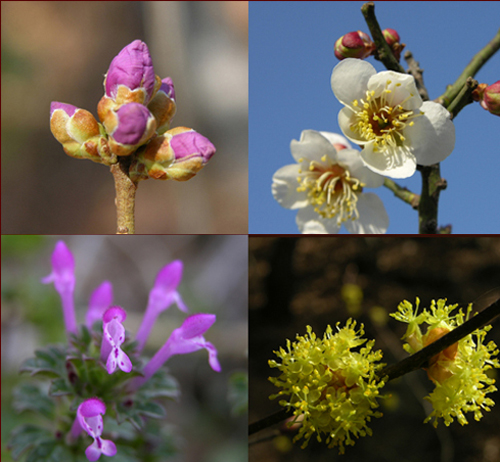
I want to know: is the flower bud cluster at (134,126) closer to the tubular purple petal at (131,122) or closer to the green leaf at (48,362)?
the tubular purple petal at (131,122)

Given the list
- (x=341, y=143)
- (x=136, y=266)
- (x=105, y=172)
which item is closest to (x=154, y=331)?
(x=136, y=266)

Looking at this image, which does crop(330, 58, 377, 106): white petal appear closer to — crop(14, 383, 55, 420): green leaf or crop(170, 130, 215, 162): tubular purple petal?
crop(170, 130, 215, 162): tubular purple petal

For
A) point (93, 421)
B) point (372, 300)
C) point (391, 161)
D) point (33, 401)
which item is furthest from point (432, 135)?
point (33, 401)

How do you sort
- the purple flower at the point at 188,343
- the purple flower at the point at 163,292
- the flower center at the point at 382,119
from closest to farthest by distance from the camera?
the flower center at the point at 382,119, the purple flower at the point at 188,343, the purple flower at the point at 163,292

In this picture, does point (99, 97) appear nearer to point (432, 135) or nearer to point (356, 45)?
point (356, 45)

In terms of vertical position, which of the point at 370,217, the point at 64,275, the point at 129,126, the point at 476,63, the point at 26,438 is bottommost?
the point at 26,438

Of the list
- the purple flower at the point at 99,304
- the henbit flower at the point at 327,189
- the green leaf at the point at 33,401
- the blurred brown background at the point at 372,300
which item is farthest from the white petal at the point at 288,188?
the green leaf at the point at 33,401
